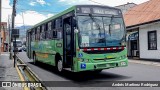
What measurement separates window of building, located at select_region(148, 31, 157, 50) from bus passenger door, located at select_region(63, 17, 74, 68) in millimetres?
13043

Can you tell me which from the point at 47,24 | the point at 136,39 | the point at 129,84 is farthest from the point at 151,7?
the point at 129,84

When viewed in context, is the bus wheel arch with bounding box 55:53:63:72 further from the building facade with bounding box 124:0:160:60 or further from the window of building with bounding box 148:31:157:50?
the window of building with bounding box 148:31:157:50

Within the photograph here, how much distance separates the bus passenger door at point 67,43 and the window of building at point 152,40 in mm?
13043

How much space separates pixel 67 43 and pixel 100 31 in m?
1.93

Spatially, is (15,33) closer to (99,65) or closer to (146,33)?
(99,65)

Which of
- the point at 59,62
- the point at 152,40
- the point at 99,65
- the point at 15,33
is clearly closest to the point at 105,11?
the point at 99,65

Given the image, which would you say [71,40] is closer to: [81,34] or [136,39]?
[81,34]

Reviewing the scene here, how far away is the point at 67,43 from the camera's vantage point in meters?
12.7

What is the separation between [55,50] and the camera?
47.2 feet

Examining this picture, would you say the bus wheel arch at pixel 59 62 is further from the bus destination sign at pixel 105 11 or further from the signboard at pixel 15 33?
the signboard at pixel 15 33

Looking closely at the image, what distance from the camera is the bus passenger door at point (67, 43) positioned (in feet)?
39.9

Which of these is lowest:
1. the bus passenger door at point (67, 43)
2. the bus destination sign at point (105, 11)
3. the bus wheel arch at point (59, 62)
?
the bus wheel arch at point (59, 62)

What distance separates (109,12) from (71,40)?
2.17 m

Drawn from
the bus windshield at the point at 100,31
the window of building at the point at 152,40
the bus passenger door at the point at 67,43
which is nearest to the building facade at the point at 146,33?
the window of building at the point at 152,40
